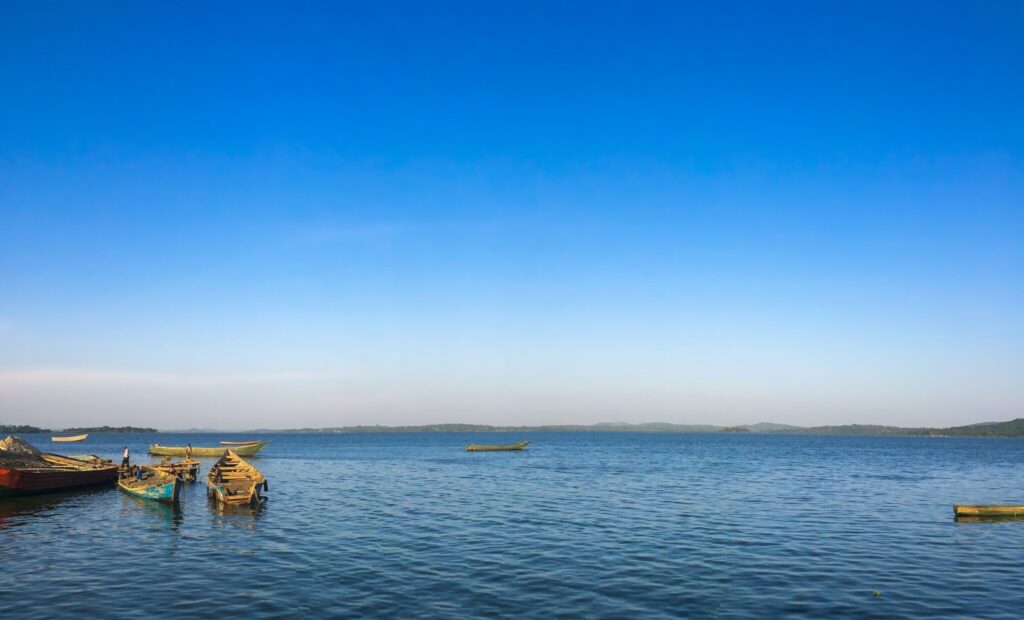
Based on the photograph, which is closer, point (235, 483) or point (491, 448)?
point (235, 483)

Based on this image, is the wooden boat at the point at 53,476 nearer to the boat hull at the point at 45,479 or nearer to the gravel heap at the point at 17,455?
the boat hull at the point at 45,479

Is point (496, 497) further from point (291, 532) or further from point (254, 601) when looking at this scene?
point (254, 601)

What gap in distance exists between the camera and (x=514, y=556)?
84.5 feet

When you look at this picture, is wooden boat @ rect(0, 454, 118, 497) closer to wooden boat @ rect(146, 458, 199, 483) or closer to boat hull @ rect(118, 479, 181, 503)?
wooden boat @ rect(146, 458, 199, 483)

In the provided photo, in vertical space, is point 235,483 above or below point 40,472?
below

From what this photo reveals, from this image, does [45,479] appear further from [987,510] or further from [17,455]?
[987,510]

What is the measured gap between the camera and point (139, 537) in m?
30.4

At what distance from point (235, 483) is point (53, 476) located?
13.8 meters

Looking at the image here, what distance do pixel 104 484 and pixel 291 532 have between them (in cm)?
3099

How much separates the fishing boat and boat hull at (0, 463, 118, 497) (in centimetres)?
995

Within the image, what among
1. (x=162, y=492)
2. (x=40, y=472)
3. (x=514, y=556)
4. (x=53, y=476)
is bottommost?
(x=514, y=556)

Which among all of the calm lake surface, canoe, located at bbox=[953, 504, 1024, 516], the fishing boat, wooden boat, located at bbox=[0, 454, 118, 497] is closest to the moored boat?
wooden boat, located at bbox=[0, 454, 118, 497]

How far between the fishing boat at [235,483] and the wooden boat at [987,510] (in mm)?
40750

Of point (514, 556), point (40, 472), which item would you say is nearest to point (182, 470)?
point (40, 472)
